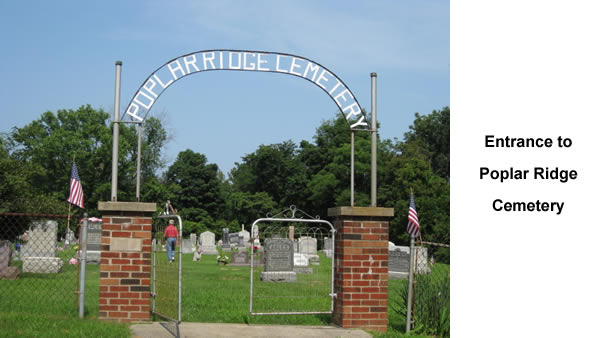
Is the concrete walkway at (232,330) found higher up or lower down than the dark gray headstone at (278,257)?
lower down

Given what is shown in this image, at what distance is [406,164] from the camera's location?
51.4m

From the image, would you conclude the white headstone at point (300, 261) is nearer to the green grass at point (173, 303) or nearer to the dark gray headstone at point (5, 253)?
the green grass at point (173, 303)

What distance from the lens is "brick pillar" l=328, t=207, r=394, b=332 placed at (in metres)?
8.67

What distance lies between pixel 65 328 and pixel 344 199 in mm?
45519

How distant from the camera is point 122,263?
8.20m

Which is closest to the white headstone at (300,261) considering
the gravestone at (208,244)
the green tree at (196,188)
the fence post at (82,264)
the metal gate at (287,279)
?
the metal gate at (287,279)

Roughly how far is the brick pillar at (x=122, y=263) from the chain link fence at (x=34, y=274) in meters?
0.86

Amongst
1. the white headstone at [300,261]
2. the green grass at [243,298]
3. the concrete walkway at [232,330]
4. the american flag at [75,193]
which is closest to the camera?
the concrete walkway at [232,330]

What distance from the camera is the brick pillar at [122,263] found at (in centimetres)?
820

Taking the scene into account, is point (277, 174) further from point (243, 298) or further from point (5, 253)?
point (243, 298)

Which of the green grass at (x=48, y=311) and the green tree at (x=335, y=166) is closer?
the green grass at (x=48, y=311)

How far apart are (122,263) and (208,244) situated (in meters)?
25.4

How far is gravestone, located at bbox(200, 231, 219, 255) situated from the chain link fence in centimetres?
1155

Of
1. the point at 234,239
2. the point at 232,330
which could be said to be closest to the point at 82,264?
the point at 232,330
